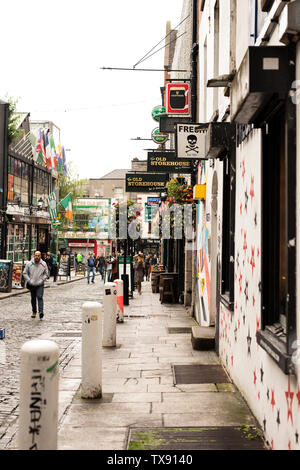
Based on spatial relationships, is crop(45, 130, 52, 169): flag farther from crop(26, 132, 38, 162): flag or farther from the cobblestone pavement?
the cobblestone pavement

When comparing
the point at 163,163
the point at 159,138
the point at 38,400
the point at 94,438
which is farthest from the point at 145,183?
the point at 38,400

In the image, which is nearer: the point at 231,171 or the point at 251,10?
the point at 251,10

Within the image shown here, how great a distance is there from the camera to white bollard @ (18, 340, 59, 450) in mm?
3432

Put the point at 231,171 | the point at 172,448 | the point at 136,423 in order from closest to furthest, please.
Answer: the point at 172,448 → the point at 136,423 → the point at 231,171

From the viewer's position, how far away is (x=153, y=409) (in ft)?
19.3

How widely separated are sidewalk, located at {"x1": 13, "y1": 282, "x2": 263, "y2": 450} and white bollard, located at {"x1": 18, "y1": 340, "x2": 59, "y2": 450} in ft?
4.25


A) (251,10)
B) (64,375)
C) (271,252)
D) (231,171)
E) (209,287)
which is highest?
(251,10)

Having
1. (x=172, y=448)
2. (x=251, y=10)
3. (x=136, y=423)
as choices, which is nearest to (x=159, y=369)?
(x=136, y=423)

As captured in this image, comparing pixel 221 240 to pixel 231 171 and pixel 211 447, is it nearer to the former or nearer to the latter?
pixel 231 171

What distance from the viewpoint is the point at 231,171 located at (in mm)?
7324

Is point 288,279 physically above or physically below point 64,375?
above

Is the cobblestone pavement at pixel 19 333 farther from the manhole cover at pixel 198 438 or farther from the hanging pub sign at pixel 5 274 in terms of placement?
the manhole cover at pixel 198 438

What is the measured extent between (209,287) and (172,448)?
593cm

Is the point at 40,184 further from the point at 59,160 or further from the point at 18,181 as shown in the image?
the point at 18,181
